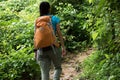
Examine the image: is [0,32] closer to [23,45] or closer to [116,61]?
[23,45]

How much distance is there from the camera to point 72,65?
28.6 feet

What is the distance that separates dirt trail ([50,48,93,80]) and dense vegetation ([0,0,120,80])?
323mm

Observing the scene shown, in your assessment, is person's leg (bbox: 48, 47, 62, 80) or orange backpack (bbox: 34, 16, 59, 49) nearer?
orange backpack (bbox: 34, 16, 59, 49)

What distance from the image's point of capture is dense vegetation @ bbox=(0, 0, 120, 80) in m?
6.59

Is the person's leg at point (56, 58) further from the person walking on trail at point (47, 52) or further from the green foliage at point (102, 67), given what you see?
the green foliage at point (102, 67)

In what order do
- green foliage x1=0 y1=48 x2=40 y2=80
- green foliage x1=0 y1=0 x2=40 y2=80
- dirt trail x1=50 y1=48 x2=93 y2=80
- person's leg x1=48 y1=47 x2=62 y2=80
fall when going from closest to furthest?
person's leg x1=48 y1=47 x2=62 y2=80 → green foliage x1=0 y1=48 x2=40 y2=80 → green foliage x1=0 y1=0 x2=40 y2=80 → dirt trail x1=50 y1=48 x2=93 y2=80

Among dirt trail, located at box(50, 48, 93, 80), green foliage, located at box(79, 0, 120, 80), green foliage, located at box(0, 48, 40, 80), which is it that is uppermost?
green foliage, located at box(79, 0, 120, 80)

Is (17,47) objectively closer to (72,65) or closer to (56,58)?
(72,65)

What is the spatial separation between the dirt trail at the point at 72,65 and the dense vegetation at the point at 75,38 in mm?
323

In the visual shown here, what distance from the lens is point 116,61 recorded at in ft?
21.7

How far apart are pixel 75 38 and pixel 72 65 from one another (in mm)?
2048

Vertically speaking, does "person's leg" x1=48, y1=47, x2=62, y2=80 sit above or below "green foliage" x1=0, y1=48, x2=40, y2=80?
above

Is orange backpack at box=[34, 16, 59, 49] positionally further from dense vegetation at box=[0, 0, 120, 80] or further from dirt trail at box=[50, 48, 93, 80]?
dirt trail at box=[50, 48, 93, 80]

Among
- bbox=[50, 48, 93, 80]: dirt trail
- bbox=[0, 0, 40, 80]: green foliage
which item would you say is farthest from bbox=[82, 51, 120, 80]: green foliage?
bbox=[0, 0, 40, 80]: green foliage
